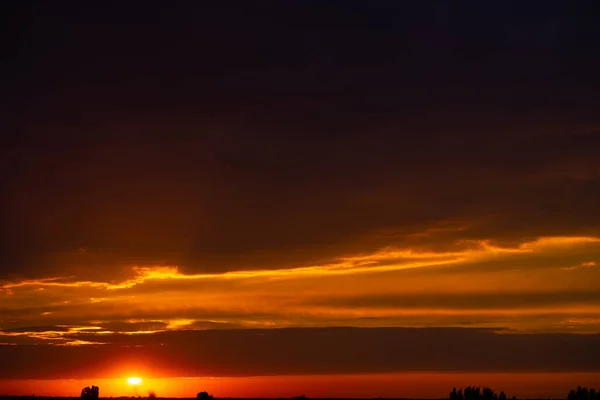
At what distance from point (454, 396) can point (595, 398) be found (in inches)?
1197

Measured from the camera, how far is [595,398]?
190125mm

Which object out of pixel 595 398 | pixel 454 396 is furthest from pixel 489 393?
pixel 595 398

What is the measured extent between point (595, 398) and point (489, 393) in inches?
905

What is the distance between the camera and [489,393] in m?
191

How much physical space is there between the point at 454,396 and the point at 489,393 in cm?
776

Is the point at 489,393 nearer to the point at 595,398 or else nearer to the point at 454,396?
the point at 454,396

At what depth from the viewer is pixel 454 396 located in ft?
635
